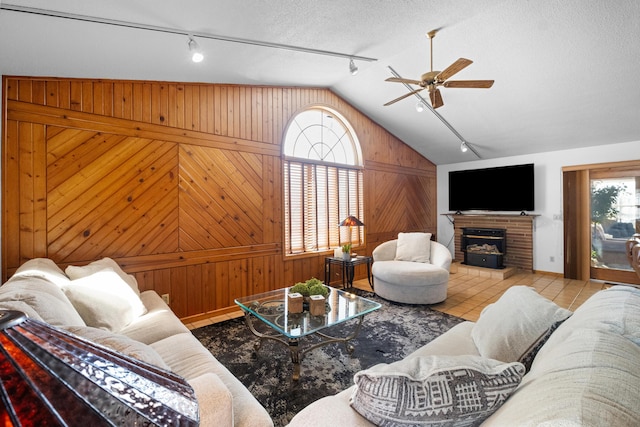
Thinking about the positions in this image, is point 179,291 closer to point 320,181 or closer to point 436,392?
point 320,181

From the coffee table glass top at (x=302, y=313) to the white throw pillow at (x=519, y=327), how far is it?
1.00 metres

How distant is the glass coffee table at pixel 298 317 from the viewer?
2186 mm

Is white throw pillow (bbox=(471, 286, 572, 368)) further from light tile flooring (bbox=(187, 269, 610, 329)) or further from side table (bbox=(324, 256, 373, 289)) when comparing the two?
side table (bbox=(324, 256, 373, 289))

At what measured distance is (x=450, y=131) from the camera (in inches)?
212

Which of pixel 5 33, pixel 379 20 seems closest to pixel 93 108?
pixel 5 33

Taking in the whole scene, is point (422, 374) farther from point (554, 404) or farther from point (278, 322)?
point (278, 322)

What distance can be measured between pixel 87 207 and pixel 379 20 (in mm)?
3373

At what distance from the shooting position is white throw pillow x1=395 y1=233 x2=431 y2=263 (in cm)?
427

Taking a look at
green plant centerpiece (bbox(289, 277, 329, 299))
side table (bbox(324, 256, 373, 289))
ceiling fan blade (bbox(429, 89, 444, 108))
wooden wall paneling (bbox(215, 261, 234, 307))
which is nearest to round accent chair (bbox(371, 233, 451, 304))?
side table (bbox(324, 256, 373, 289))

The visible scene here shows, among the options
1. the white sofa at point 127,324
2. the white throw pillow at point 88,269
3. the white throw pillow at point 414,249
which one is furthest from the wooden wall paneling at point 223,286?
the white throw pillow at point 414,249

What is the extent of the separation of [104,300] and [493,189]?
6683 millimetres

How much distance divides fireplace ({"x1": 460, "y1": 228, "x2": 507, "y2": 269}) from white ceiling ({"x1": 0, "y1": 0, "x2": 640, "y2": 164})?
2.05 m

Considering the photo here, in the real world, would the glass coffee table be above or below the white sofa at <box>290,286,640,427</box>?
below

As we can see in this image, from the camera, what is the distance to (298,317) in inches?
93.7
